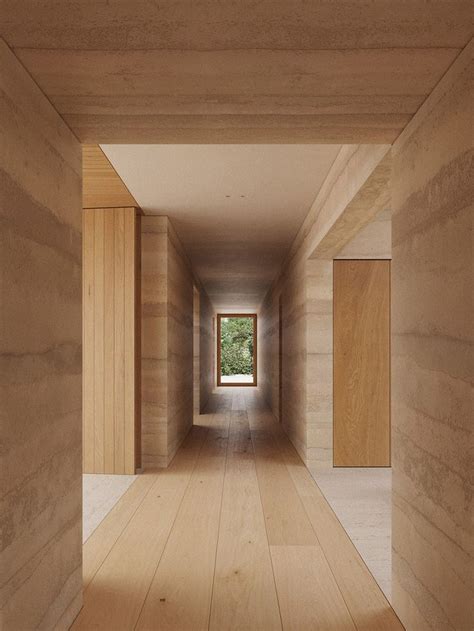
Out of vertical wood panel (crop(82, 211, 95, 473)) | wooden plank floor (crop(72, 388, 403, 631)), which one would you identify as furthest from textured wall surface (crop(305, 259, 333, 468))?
vertical wood panel (crop(82, 211, 95, 473))

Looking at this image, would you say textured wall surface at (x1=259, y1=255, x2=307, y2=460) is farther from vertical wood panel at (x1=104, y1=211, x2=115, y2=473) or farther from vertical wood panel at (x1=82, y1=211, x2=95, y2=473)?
vertical wood panel at (x1=82, y1=211, x2=95, y2=473)

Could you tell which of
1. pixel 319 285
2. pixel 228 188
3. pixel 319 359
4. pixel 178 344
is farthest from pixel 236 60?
pixel 178 344

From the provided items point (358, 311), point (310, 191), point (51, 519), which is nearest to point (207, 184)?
point (310, 191)

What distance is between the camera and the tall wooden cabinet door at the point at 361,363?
5.80 meters

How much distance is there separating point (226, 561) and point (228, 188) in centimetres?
279

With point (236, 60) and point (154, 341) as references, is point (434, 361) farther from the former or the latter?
point (154, 341)

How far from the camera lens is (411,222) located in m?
2.38

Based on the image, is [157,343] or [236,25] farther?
[157,343]

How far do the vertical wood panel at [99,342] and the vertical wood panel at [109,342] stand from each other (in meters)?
0.03

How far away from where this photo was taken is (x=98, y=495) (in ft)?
15.4

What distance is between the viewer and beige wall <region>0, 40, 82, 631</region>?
1.84 m

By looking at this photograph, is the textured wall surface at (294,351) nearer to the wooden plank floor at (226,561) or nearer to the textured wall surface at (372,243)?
the textured wall surface at (372,243)

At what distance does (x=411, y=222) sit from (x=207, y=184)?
2.49 metres

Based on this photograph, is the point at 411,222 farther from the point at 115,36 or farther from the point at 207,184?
the point at 207,184
